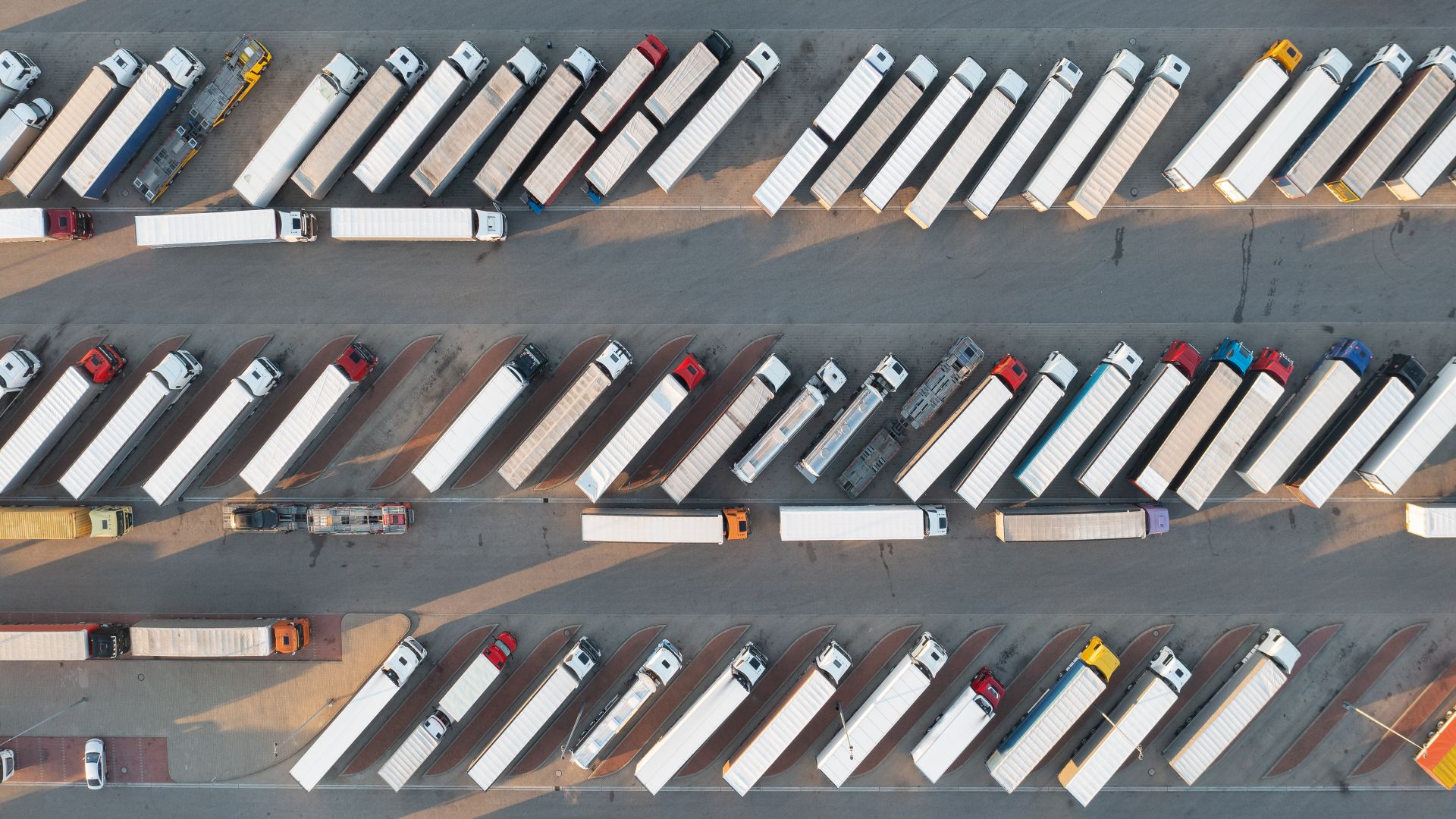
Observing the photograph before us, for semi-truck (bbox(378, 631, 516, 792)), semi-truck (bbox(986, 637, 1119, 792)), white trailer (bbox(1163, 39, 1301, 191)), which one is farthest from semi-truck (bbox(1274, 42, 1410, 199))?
semi-truck (bbox(378, 631, 516, 792))

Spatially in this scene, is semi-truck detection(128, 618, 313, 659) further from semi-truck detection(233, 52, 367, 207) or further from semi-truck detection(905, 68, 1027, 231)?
semi-truck detection(905, 68, 1027, 231)

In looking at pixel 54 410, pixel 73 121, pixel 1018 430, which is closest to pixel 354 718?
pixel 54 410

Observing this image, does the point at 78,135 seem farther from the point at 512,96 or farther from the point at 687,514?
the point at 687,514

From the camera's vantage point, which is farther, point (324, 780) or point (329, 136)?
point (324, 780)

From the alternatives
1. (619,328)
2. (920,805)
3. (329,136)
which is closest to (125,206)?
(329,136)

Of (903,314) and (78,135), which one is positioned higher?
(903,314)

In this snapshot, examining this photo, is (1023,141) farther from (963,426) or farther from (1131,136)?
(963,426)
